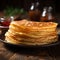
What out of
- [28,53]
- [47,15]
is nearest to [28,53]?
[28,53]

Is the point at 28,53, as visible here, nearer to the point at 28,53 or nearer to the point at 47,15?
the point at 28,53

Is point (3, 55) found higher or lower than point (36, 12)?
lower

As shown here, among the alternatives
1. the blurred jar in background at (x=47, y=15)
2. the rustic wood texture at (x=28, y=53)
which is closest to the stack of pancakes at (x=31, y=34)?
the rustic wood texture at (x=28, y=53)

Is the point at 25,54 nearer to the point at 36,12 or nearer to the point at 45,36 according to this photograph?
the point at 45,36

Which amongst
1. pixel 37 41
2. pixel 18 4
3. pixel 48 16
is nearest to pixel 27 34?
pixel 37 41

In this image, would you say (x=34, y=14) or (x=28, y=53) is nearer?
(x=28, y=53)

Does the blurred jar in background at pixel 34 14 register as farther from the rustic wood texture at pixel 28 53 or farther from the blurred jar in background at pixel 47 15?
the rustic wood texture at pixel 28 53

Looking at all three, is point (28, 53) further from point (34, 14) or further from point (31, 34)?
point (34, 14)

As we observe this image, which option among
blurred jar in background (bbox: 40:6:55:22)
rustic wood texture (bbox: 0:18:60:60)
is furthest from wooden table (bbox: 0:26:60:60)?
blurred jar in background (bbox: 40:6:55:22)
